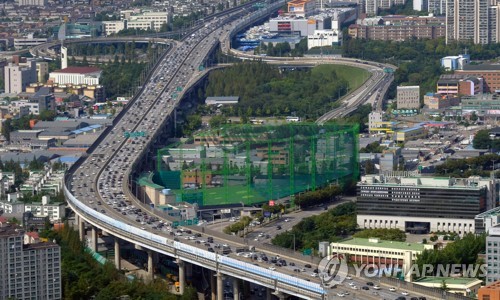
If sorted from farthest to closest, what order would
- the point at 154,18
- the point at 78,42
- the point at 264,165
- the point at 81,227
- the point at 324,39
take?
the point at 154,18 < the point at 78,42 < the point at 324,39 < the point at 264,165 < the point at 81,227

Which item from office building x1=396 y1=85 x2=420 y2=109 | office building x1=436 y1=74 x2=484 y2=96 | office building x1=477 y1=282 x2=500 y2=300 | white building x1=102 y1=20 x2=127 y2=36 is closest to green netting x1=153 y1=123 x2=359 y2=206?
office building x1=396 y1=85 x2=420 y2=109

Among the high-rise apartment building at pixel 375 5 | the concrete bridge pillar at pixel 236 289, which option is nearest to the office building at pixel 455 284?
the concrete bridge pillar at pixel 236 289

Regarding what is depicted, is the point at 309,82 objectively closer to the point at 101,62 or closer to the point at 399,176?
the point at 101,62

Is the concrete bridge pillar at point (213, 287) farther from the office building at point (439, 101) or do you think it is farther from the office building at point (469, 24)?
the office building at point (469, 24)

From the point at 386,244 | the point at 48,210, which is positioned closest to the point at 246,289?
the point at 386,244

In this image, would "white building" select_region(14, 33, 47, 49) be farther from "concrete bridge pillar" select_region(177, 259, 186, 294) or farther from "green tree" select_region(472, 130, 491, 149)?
"concrete bridge pillar" select_region(177, 259, 186, 294)

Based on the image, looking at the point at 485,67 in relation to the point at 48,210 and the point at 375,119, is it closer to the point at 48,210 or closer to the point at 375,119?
the point at 375,119
